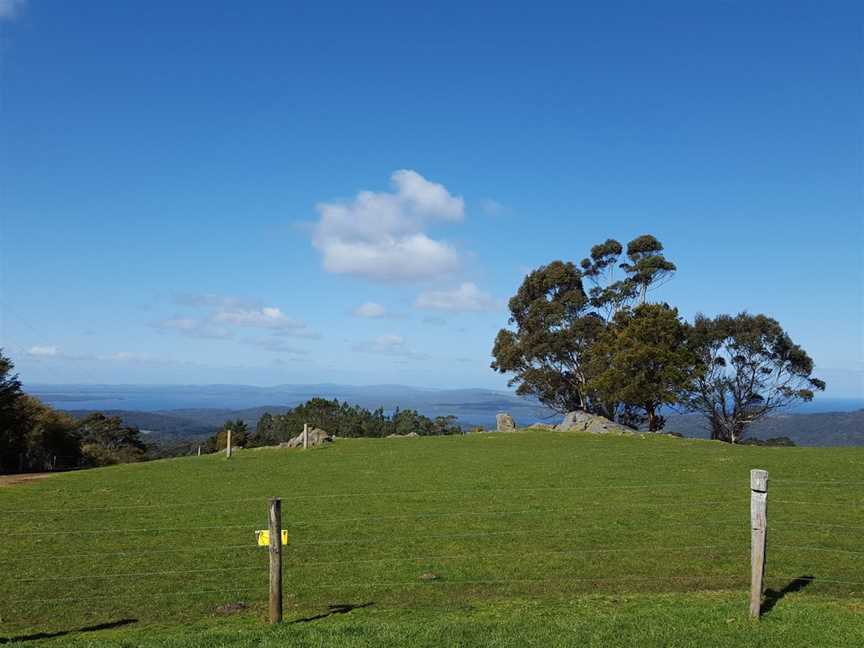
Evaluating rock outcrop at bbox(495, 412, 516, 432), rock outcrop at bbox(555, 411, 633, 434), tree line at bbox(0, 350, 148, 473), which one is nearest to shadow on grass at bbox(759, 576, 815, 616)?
rock outcrop at bbox(555, 411, 633, 434)

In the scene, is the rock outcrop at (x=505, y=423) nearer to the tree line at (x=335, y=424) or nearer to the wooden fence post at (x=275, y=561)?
the tree line at (x=335, y=424)

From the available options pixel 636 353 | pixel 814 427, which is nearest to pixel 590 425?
pixel 636 353

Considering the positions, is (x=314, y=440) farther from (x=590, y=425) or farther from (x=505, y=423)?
(x=590, y=425)

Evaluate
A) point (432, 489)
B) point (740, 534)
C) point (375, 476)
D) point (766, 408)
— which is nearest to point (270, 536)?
point (740, 534)

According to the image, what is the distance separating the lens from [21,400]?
45.1 metres

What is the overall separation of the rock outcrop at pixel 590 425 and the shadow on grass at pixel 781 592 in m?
30.4

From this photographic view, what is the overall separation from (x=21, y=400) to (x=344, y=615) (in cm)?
4538

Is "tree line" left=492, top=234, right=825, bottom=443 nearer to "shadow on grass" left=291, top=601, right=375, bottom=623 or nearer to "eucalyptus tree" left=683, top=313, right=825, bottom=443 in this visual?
"eucalyptus tree" left=683, top=313, right=825, bottom=443

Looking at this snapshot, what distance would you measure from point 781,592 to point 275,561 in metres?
7.15

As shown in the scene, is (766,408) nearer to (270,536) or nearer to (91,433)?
(270,536)

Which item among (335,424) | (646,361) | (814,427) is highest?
(646,361)

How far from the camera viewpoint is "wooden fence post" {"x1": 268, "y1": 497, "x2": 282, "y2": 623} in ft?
27.0

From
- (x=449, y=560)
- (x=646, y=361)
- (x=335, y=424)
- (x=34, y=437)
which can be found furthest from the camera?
(x=335, y=424)

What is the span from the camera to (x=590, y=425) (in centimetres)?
4272
